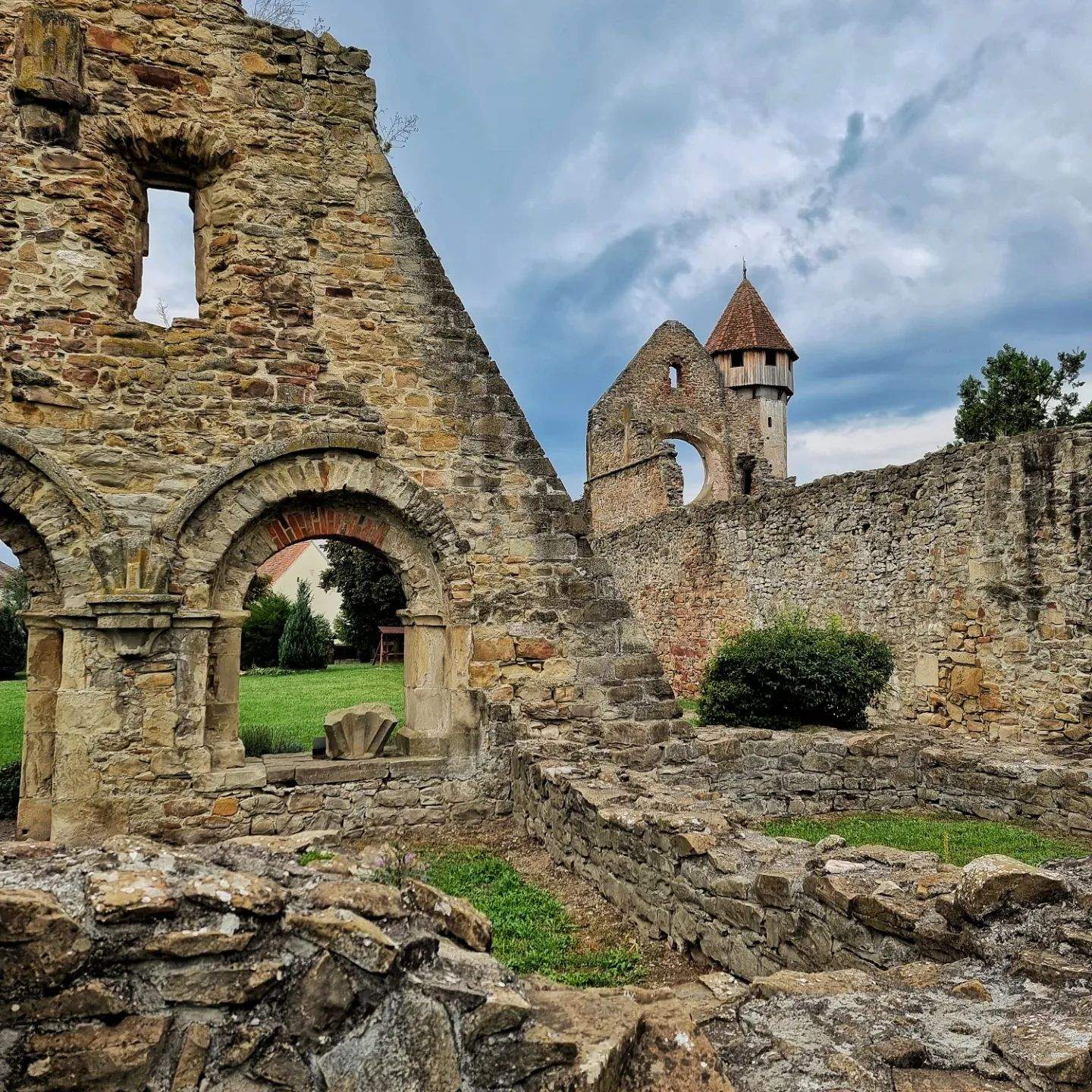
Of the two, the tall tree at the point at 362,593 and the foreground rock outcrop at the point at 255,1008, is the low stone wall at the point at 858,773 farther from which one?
the tall tree at the point at 362,593

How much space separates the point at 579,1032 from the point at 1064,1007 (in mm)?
1684

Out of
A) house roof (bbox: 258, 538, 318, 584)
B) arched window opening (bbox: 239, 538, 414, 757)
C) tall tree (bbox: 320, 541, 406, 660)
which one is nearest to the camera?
arched window opening (bbox: 239, 538, 414, 757)

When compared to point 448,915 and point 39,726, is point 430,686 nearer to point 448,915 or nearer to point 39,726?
point 39,726

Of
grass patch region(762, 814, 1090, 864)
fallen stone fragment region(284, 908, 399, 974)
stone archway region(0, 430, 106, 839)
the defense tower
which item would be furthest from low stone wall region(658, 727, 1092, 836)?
the defense tower

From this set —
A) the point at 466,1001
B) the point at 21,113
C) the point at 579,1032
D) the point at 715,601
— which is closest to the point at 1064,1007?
the point at 579,1032

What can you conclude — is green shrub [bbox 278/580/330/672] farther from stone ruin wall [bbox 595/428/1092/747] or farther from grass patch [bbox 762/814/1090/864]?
grass patch [bbox 762/814/1090/864]

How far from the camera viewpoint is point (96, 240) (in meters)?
7.74

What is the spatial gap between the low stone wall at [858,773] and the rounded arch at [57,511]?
5348 millimetres

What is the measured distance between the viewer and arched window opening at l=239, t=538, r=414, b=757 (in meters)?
15.8

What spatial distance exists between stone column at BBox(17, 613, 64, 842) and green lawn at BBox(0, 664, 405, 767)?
1.48 m

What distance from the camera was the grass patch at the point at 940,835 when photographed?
684cm

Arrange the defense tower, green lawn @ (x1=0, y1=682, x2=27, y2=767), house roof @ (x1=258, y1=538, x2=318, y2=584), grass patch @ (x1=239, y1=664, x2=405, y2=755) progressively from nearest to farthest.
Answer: grass patch @ (x1=239, y1=664, x2=405, y2=755) < green lawn @ (x1=0, y1=682, x2=27, y2=767) < the defense tower < house roof @ (x1=258, y1=538, x2=318, y2=584)

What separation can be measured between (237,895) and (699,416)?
29.4 metres

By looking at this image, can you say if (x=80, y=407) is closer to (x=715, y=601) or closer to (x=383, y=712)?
(x=383, y=712)
